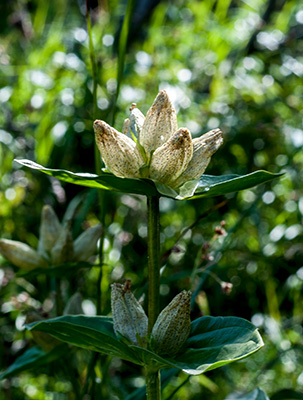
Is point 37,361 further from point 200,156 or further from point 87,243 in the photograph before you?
point 200,156

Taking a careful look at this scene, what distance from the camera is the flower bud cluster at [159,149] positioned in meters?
0.58

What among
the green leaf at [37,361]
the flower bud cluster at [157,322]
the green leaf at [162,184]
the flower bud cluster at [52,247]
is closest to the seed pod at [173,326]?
the flower bud cluster at [157,322]

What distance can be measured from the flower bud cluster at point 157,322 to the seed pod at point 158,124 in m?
0.17

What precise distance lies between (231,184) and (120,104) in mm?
1070

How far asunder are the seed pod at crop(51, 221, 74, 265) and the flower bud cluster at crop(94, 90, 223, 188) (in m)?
0.39

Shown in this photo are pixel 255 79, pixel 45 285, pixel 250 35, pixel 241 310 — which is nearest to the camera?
pixel 45 285

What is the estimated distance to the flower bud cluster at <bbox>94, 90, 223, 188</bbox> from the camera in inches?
22.9

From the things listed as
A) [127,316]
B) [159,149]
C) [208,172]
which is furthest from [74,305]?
[208,172]

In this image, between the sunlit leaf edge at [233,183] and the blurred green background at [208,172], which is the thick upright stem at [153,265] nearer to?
the sunlit leaf edge at [233,183]

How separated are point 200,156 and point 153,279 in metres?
0.16

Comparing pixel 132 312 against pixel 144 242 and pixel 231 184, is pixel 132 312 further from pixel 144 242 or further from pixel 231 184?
pixel 144 242

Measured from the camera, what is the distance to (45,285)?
1.38m

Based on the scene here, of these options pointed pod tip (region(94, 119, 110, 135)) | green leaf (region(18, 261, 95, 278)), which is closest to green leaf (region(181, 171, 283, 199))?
pointed pod tip (region(94, 119, 110, 135))

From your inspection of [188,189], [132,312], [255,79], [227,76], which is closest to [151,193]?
[188,189]
